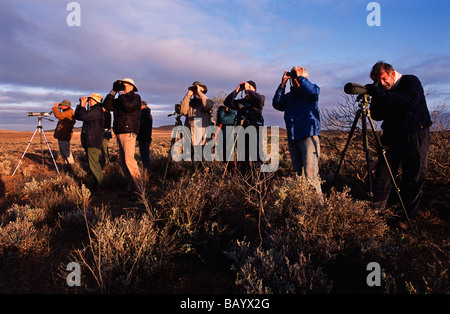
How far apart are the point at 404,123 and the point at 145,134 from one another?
17.3 ft

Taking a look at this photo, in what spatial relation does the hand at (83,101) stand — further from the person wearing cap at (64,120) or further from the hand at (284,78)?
the hand at (284,78)

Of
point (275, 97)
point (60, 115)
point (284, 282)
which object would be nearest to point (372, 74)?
point (275, 97)

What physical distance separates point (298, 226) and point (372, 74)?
87.5 inches

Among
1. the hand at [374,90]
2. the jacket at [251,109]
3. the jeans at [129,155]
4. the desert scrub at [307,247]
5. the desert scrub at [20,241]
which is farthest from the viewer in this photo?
the jacket at [251,109]

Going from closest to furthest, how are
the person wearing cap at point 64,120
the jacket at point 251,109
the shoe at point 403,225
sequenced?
the shoe at point 403,225 → the jacket at point 251,109 → the person wearing cap at point 64,120

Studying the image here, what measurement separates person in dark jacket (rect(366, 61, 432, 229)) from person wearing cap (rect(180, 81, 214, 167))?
3.21 m

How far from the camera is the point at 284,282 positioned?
83.4 inches

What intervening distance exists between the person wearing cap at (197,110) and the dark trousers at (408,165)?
11.1ft

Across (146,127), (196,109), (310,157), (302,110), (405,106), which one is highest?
(196,109)

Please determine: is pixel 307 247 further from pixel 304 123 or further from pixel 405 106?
pixel 405 106

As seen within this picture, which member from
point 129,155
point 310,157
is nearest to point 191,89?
point 129,155

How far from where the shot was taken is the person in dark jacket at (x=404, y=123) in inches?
119

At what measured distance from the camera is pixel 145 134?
6.27 m

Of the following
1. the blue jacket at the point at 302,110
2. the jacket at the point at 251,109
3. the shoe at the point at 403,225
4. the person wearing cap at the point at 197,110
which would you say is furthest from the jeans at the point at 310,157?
the person wearing cap at the point at 197,110
